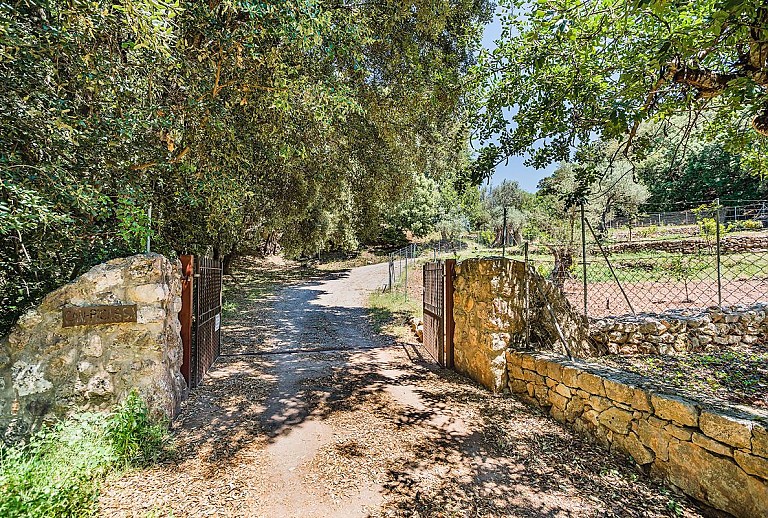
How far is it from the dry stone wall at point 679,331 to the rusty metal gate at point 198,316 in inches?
226

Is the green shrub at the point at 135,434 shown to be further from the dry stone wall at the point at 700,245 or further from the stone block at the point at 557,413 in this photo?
the dry stone wall at the point at 700,245

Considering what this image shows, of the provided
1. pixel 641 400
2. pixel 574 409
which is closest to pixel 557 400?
pixel 574 409

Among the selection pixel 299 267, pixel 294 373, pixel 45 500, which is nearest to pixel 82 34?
pixel 45 500

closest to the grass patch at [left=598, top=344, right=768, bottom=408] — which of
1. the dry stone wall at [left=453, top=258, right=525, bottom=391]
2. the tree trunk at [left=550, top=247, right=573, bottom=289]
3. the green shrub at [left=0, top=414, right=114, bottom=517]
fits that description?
the dry stone wall at [left=453, top=258, right=525, bottom=391]

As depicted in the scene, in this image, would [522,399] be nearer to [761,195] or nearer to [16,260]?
[16,260]

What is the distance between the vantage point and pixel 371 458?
3.20 metres

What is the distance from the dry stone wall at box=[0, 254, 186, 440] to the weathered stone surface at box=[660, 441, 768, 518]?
4.71 m

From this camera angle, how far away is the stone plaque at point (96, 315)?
11.3 ft

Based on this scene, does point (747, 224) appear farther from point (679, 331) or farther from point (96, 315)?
point (96, 315)

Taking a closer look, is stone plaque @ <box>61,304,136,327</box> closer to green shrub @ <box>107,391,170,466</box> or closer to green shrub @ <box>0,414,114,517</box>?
green shrub @ <box>107,391,170,466</box>

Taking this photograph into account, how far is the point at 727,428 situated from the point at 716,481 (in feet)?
1.34

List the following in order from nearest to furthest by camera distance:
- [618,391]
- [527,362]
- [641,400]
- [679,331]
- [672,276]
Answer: [641,400], [618,391], [527,362], [679,331], [672,276]

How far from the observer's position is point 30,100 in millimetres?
3057

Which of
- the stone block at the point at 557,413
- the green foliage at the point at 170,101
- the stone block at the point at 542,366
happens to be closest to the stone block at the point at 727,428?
the stone block at the point at 557,413
